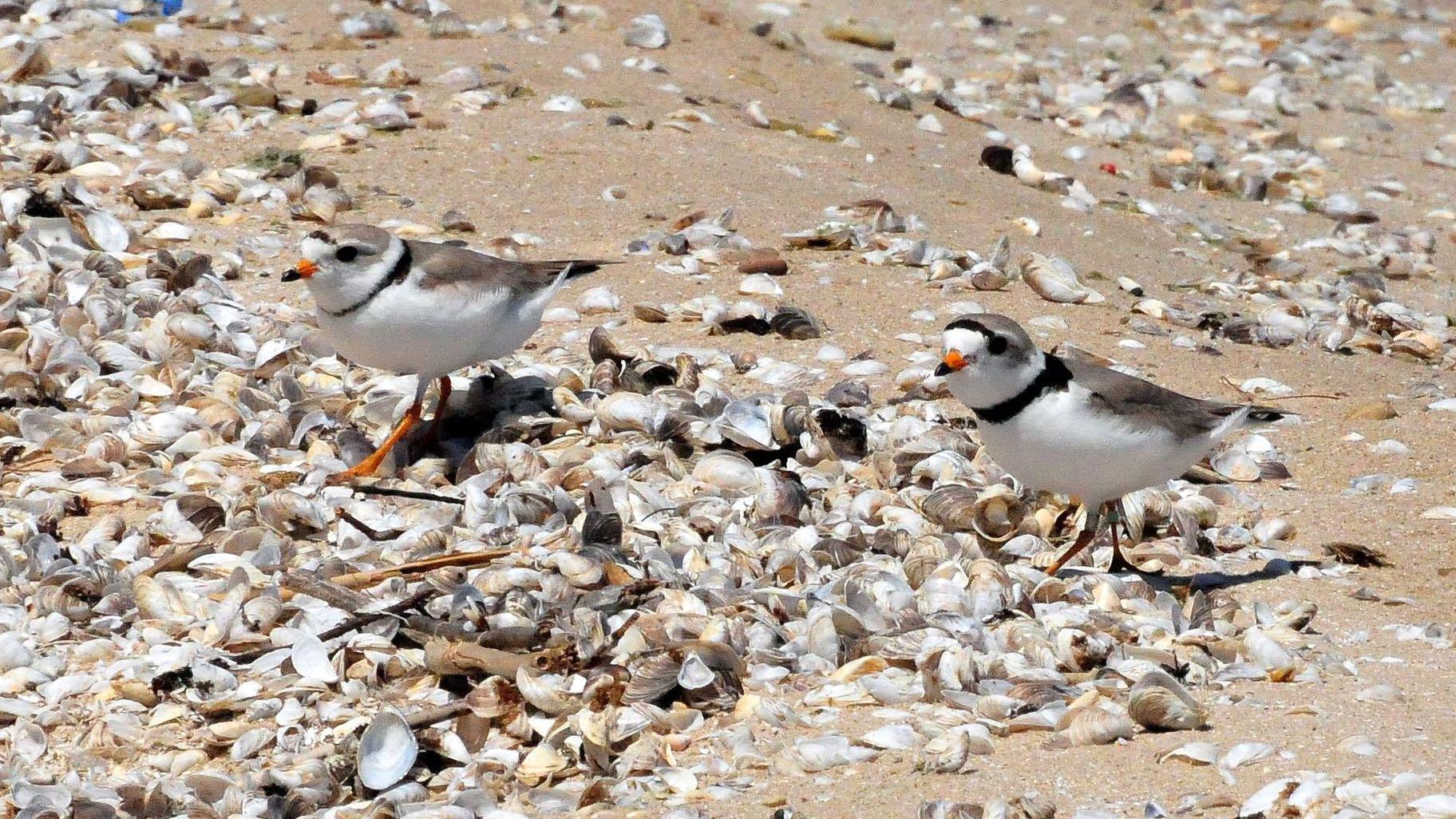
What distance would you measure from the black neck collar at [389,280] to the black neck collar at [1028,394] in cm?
202

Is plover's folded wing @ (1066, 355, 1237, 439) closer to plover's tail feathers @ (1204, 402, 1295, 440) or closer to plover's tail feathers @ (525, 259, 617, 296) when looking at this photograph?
plover's tail feathers @ (1204, 402, 1295, 440)

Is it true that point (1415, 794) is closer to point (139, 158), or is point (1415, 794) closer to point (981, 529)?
point (981, 529)

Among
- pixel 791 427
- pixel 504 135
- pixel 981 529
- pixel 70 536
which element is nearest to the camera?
pixel 70 536

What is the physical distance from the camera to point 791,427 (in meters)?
5.81

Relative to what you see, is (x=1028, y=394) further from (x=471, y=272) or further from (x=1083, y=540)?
(x=471, y=272)

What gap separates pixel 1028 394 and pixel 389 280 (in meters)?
2.19

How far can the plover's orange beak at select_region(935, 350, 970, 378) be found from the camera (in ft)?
15.9

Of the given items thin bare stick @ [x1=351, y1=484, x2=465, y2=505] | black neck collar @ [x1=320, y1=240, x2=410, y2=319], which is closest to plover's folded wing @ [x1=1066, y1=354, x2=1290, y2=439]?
thin bare stick @ [x1=351, y1=484, x2=465, y2=505]

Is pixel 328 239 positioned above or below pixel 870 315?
above

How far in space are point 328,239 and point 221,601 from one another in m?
1.38

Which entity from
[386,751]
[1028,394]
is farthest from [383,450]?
[1028,394]

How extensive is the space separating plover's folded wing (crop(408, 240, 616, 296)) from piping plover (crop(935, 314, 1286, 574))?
1.67 m

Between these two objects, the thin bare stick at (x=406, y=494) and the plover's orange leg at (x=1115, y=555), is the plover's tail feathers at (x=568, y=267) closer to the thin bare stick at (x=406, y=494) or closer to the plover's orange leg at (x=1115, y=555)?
the thin bare stick at (x=406, y=494)

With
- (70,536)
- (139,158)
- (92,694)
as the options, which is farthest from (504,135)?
(92,694)
